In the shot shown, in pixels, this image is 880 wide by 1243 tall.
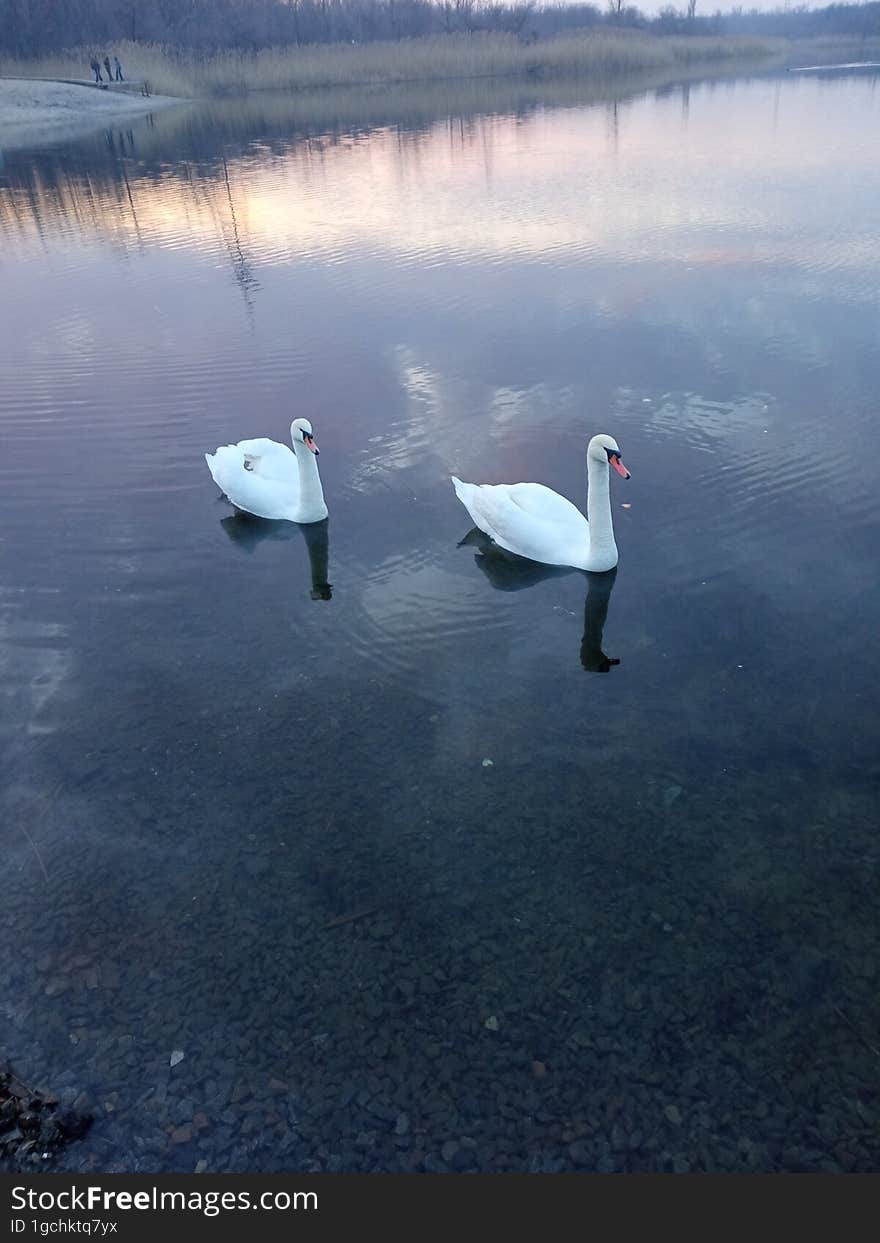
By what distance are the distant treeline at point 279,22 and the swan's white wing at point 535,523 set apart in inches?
3225

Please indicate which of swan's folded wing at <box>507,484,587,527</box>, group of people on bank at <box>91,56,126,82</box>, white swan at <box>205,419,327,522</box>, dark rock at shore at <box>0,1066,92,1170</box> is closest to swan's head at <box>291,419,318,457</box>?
white swan at <box>205,419,327,522</box>

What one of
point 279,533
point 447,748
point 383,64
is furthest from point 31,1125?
point 383,64

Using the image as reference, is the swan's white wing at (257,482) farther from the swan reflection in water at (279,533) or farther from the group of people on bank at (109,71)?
the group of people on bank at (109,71)

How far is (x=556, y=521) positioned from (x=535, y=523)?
0.77 feet

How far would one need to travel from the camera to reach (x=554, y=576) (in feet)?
29.3

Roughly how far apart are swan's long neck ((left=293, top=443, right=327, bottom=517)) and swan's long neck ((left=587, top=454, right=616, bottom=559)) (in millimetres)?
3038

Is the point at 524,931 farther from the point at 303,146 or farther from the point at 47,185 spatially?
the point at 303,146

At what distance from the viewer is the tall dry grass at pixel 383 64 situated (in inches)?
2445

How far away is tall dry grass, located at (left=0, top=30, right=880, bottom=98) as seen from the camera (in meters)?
62.1

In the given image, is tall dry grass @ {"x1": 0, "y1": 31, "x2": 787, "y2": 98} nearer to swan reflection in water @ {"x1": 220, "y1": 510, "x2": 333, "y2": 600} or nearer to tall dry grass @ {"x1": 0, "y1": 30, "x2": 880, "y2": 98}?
tall dry grass @ {"x1": 0, "y1": 30, "x2": 880, "y2": 98}

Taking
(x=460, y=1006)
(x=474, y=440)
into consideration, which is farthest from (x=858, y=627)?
(x=474, y=440)

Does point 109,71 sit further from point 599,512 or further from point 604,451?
point 599,512

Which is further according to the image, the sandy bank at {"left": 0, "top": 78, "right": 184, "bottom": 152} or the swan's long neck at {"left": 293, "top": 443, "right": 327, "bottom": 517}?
the sandy bank at {"left": 0, "top": 78, "right": 184, "bottom": 152}

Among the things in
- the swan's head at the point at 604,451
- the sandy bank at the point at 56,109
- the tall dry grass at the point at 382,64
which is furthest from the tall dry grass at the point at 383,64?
the swan's head at the point at 604,451
